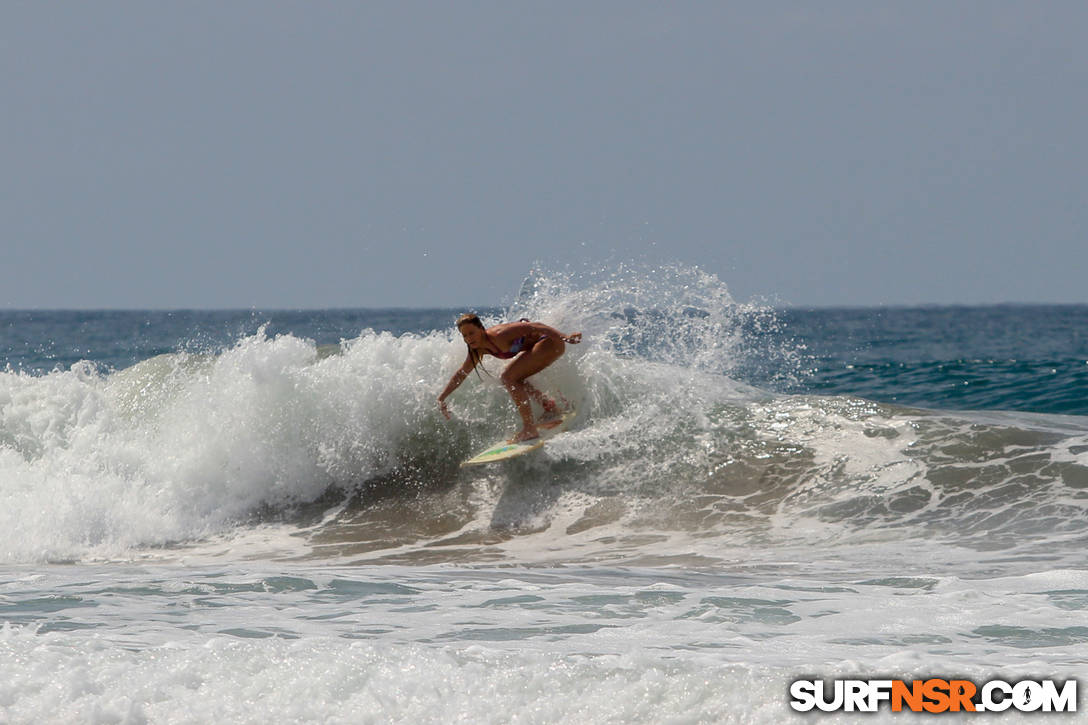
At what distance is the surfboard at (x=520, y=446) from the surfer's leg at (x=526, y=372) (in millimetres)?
79

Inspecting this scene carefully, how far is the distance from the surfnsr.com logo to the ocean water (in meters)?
0.09

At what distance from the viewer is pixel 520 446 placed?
938cm

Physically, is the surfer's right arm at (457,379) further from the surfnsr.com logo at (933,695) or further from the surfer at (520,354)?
the surfnsr.com logo at (933,695)

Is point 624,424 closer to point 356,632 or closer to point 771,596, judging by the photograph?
point 771,596

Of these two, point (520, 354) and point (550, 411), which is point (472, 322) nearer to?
point (520, 354)

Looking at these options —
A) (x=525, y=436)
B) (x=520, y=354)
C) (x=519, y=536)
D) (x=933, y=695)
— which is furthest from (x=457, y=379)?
(x=933, y=695)

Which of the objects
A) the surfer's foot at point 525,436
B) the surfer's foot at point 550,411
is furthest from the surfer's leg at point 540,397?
the surfer's foot at point 525,436

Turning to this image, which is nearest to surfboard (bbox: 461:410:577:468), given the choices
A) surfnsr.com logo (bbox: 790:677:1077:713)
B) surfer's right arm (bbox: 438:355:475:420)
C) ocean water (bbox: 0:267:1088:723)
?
ocean water (bbox: 0:267:1088:723)

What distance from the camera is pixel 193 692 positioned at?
4.25 metres

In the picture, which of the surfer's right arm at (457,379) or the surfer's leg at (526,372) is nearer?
the surfer's right arm at (457,379)

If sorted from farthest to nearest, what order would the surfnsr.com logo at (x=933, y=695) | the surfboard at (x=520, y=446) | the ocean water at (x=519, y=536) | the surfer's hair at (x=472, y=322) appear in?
the surfboard at (x=520, y=446), the surfer's hair at (x=472, y=322), the ocean water at (x=519, y=536), the surfnsr.com logo at (x=933, y=695)

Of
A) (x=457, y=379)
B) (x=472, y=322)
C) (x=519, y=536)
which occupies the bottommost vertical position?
(x=519, y=536)

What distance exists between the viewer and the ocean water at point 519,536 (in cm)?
430

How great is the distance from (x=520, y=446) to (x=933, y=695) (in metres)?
5.62
